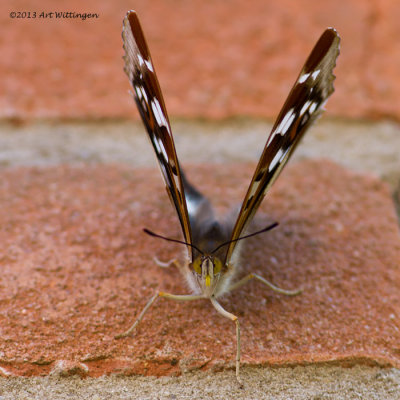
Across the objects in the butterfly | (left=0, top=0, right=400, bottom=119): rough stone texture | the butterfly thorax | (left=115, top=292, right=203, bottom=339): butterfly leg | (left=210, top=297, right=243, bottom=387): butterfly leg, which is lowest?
(left=210, top=297, right=243, bottom=387): butterfly leg

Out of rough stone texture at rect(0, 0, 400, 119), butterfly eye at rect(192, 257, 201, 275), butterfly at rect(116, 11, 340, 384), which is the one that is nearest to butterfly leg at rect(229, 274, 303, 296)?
butterfly at rect(116, 11, 340, 384)

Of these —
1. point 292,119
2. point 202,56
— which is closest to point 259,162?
point 292,119

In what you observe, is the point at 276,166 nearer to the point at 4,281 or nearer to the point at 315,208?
the point at 315,208

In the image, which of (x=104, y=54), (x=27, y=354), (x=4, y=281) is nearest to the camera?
(x=27, y=354)


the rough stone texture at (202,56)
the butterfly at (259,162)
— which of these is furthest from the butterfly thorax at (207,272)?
the rough stone texture at (202,56)

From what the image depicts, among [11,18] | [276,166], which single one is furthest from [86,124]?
[276,166]

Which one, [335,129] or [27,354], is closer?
[27,354]

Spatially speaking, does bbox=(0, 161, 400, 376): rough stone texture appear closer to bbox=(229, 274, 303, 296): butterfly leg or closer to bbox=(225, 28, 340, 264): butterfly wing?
bbox=(229, 274, 303, 296): butterfly leg
